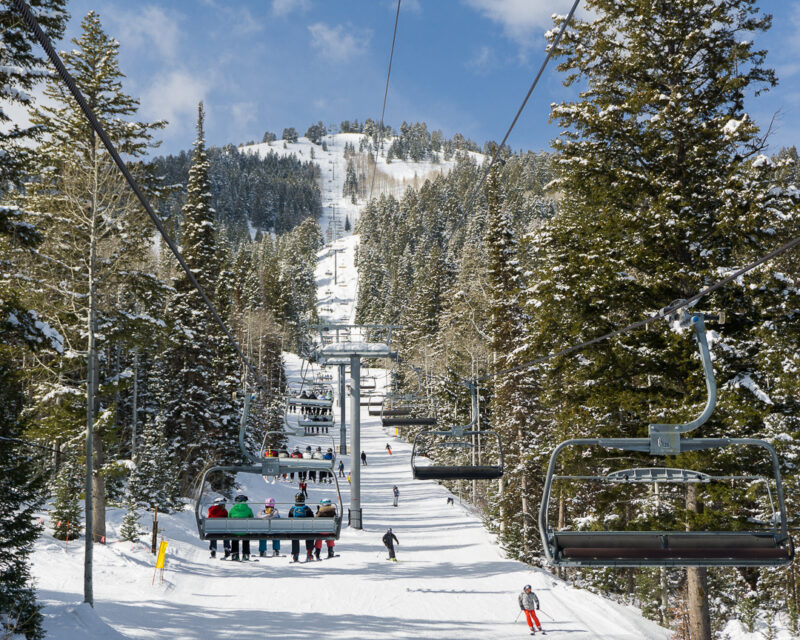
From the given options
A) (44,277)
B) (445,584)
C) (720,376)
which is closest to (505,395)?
(445,584)

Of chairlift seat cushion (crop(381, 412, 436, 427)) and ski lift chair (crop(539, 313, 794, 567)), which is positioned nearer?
ski lift chair (crop(539, 313, 794, 567))

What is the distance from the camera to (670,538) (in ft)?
23.7

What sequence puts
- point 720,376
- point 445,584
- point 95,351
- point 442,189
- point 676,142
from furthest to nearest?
point 442,189, point 445,584, point 95,351, point 676,142, point 720,376

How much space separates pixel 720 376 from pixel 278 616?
40.7ft

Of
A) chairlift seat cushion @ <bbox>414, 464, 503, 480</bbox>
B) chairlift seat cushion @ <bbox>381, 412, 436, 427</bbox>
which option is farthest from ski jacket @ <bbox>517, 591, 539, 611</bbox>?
chairlift seat cushion @ <bbox>381, 412, 436, 427</bbox>

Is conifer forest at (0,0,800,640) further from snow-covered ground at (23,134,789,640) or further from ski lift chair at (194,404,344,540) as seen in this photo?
ski lift chair at (194,404,344,540)

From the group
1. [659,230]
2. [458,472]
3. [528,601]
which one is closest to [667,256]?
[659,230]

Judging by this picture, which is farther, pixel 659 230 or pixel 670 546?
pixel 659 230

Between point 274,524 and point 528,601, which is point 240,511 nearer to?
point 274,524

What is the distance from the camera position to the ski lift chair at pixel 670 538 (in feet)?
20.8

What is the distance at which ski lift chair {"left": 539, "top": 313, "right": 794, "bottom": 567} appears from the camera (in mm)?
6348

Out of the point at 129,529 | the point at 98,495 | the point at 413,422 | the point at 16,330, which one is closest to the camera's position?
the point at 16,330

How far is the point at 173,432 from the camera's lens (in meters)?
34.1

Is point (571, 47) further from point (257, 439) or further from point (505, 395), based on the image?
point (257, 439)
